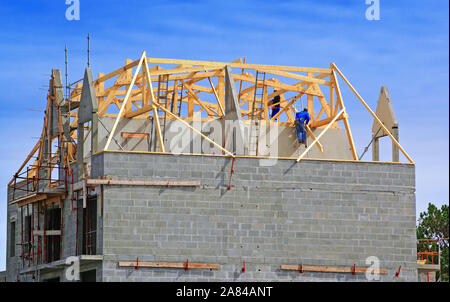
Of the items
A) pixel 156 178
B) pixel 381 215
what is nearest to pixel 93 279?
pixel 156 178

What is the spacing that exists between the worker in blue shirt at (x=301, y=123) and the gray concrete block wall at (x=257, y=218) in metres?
6.08

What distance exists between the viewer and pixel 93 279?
149 ft

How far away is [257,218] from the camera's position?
45.3 m

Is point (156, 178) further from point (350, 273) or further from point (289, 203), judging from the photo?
point (350, 273)

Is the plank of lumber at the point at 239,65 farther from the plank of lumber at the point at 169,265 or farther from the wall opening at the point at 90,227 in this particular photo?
the plank of lumber at the point at 169,265

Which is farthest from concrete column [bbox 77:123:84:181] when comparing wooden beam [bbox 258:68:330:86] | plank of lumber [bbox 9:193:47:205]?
wooden beam [bbox 258:68:330:86]

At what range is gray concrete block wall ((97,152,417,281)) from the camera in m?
44.0

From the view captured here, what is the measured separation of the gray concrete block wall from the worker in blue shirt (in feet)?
20.0

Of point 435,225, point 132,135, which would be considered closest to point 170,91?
point 132,135

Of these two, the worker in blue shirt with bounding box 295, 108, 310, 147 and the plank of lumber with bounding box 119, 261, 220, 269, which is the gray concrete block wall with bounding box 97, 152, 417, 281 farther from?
the worker in blue shirt with bounding box 295, 108, 310, 147

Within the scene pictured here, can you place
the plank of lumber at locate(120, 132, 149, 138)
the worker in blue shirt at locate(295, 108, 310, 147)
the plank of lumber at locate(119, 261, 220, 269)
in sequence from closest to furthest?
the plank of lumber at locate(119, 261, 220, 269)
the plank of lumber at locate(120, 132, 149, 138)
the worker in blue shirt at locate(295, 108, 310, 147)

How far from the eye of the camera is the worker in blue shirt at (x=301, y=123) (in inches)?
2067

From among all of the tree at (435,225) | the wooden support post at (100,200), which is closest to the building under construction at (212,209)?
the wooden support post at (100,200)
